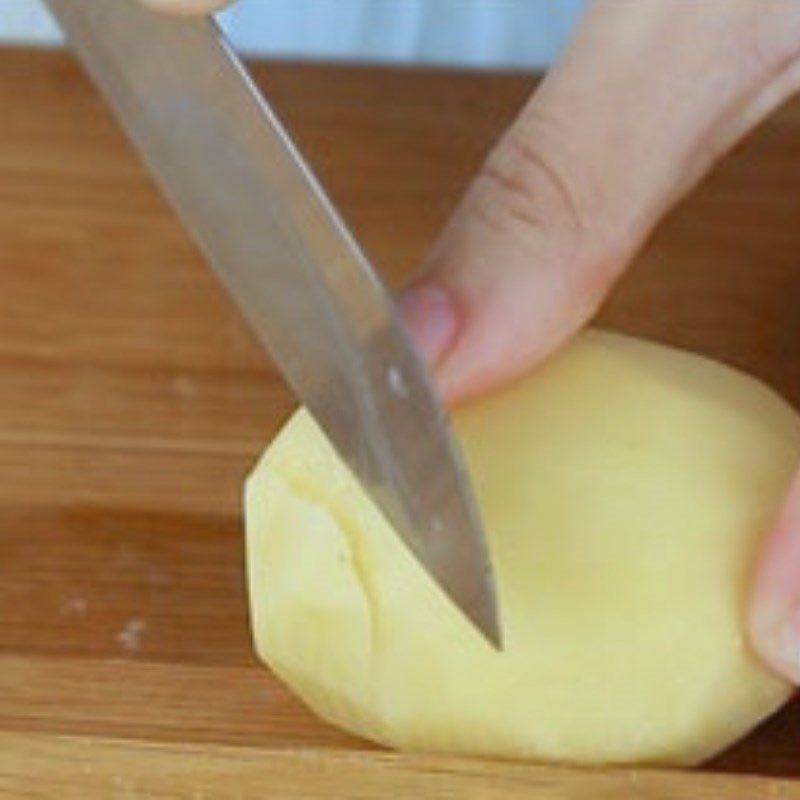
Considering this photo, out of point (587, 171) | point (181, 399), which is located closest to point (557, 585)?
point (587, 171)

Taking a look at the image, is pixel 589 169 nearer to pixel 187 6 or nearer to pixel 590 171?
pixel 590 171

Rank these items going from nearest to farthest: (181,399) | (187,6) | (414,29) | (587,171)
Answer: (187,6) → (587,171) → (181,399) → (414,29)

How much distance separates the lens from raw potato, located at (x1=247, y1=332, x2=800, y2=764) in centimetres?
102

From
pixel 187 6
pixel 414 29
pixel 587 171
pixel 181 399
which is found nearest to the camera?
pixel 187 6

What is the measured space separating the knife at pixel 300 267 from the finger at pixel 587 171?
0.06m

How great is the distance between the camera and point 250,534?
1082 mm

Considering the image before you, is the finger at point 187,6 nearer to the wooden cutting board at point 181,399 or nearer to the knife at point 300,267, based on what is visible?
the knife at point 300,267

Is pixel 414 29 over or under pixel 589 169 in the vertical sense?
under

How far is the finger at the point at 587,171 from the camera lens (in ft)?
3.56

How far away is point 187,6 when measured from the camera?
0.90m

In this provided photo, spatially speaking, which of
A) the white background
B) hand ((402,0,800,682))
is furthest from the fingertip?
the white background

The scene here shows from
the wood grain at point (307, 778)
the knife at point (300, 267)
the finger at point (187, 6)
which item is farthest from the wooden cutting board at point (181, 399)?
the finger at point (187, 6)

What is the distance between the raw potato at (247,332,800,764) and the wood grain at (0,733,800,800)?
0.03 m

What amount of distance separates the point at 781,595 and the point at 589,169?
247 millimetres
